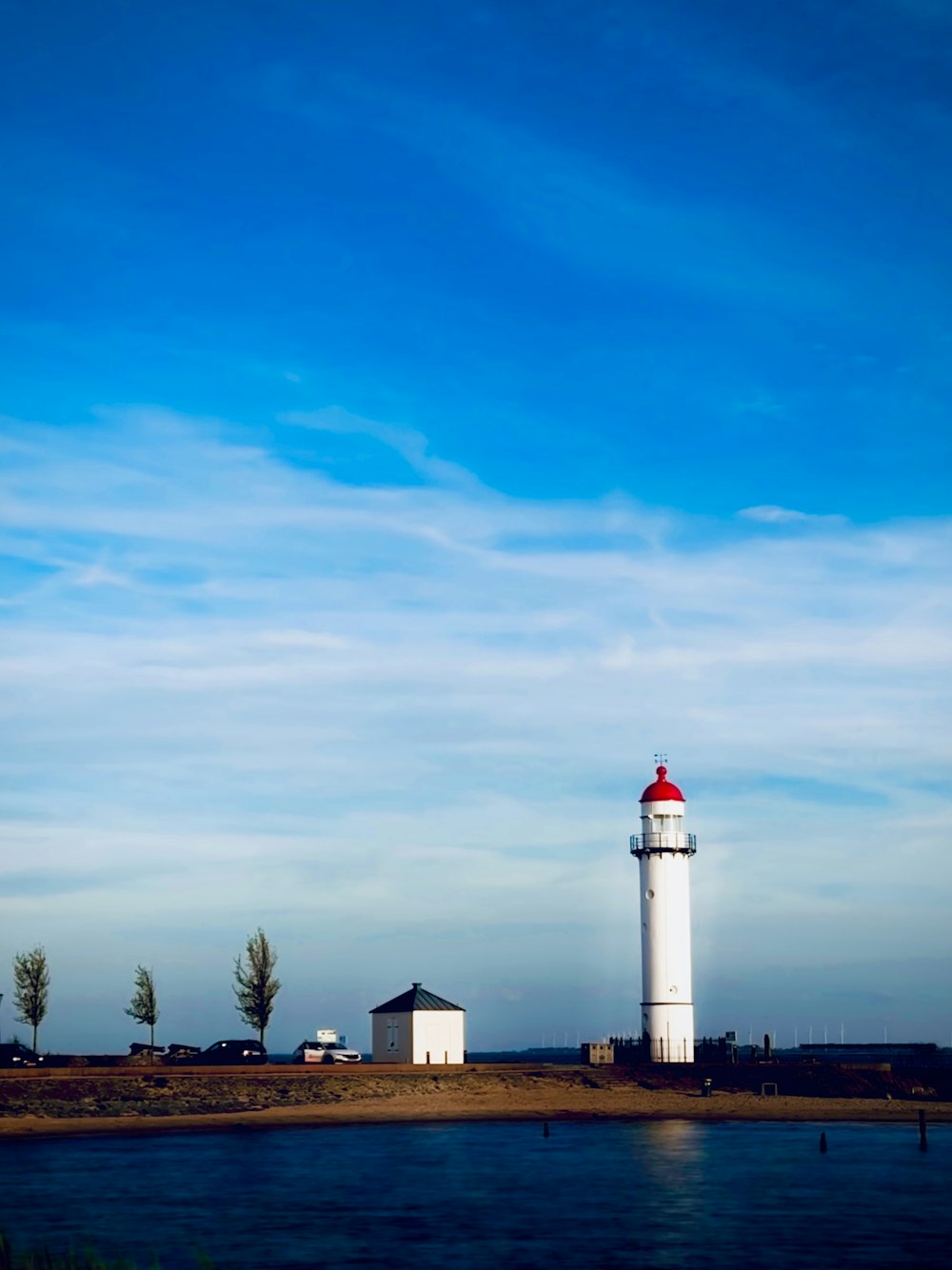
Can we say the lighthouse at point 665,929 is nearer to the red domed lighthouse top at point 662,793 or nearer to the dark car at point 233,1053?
the red domed lighthouse top at point 662,793

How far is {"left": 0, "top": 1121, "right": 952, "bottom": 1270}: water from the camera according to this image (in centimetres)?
4253

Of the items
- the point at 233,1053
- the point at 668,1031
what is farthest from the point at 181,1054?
the point at 668,1031

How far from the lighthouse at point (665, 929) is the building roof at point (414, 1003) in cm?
1167

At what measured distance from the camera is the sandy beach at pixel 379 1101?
2805 inches

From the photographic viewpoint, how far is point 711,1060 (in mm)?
87562

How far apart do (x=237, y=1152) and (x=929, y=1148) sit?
102ft

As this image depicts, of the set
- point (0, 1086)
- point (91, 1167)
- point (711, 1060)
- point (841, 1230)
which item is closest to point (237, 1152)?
point (91, 1167)

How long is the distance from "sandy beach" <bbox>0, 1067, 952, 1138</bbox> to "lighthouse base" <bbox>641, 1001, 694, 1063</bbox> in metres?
1.24

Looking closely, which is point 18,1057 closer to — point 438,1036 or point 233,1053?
point 233,1053

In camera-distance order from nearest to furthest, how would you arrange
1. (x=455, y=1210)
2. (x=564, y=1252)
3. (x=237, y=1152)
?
1. (x=564, y=1252)
2. (x=455, y=1210)
3. (x=237, y=1152)

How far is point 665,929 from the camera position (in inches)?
3268

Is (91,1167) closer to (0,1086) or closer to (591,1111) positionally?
(0,1086)

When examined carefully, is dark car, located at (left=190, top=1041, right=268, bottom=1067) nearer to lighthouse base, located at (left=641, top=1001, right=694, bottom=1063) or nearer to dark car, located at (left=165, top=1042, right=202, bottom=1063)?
dark car, located at (left=165, top=1042, right=202, bottom=1063)

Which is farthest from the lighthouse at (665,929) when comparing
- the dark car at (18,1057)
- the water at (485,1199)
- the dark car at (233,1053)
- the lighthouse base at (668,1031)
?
the dark car at (18,1057)
